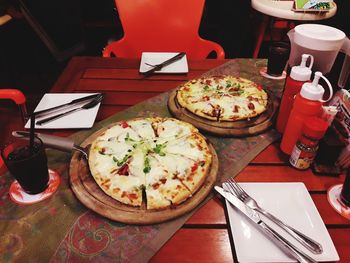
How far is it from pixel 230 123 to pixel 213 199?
45 cm

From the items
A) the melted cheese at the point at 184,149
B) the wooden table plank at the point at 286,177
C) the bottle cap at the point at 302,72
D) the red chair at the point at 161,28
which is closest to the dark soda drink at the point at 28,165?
the melted cheese at the point at 184,149

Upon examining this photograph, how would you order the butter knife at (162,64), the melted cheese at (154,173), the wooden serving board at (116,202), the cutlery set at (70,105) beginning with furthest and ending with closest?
the butter knife at (162,64) < the cutlery set at (70,105) < the melted cheese at (154,173) < the wooden serving board at (116,202)

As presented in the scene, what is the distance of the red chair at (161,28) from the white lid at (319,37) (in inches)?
44.2

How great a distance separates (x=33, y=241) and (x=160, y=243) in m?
0.39

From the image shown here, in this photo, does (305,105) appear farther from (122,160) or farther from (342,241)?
(122,160)

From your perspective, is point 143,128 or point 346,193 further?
point 143,128

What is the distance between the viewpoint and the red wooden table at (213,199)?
924mm

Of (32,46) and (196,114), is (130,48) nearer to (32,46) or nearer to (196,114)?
(196,114)

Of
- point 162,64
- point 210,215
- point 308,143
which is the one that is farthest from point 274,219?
point 162,64

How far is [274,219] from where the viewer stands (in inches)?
38.6

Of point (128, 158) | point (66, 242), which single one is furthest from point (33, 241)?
point (128, 158)

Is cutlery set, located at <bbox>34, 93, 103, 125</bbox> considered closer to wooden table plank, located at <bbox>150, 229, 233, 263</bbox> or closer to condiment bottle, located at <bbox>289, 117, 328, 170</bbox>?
wooden table plank, located at <bbox>150, 229, 233, 263</bbox>

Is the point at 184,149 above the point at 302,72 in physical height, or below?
below

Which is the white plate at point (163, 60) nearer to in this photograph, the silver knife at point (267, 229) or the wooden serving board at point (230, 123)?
the wooden serving board at point (230, 123)
